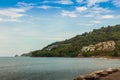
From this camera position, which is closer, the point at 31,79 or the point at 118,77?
the point at 118,77

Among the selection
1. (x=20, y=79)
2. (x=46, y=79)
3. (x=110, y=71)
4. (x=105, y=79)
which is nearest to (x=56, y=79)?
(x=46, y=79)

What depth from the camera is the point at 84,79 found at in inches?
2591

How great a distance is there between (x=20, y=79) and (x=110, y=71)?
975 inches

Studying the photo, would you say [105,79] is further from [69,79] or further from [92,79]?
[69,79]

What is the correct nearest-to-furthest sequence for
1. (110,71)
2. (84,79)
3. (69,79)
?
(84,79)
(110,71)
(69,79)

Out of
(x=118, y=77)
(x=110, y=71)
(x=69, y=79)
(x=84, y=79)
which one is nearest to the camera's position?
(x=118, y=77)

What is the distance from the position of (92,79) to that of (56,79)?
48.9 ft

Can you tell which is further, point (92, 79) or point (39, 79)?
point (39, 79)

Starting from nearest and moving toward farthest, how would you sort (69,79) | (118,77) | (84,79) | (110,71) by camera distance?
(118,77) < (84,79) < (110,71) < (69,79)

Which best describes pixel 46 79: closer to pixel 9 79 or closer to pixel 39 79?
pixel 39 79

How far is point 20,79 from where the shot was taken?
81.8m

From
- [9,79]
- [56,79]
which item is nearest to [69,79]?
[56,79]

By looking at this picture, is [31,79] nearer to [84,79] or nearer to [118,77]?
[84,79]

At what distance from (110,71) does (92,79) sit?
6503 millimetres
